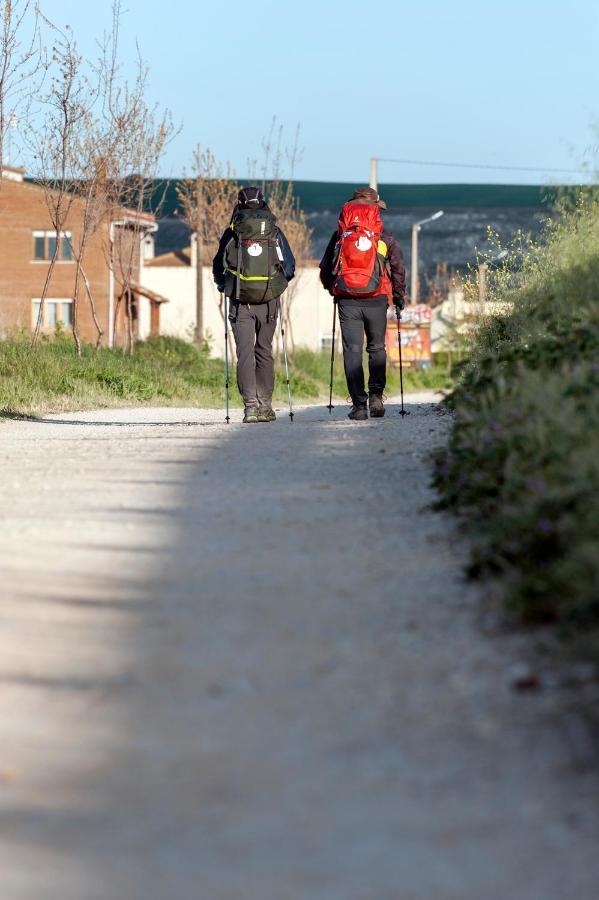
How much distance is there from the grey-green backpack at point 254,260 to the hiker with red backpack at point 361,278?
46 cm

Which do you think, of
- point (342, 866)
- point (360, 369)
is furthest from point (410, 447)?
point (342, 866)

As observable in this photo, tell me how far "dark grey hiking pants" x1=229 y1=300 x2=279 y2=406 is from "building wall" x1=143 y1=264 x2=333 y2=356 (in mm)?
53825

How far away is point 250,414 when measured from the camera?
13227 millimetres

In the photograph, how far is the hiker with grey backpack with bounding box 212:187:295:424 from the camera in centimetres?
1280

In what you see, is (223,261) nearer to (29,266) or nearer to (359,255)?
(359,255)

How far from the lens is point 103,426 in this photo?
538 inches

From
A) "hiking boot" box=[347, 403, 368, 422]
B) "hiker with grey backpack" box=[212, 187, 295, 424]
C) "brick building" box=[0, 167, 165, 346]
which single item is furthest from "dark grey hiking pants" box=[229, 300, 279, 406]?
"brick building" box=[0, 167, 165, 346]

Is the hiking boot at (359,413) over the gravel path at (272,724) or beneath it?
over

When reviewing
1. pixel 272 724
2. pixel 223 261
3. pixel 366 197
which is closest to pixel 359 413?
pixel 223 261

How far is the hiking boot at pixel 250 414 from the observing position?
13179 mm

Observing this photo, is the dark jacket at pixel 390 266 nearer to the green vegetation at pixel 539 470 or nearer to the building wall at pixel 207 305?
the green vegetation at pixel 539 470

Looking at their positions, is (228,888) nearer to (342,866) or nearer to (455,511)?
(342,866)

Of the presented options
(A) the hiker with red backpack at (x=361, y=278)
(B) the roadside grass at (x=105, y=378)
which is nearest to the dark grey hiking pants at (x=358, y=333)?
(A) the hiker with red backpack at (x=361, y=278)

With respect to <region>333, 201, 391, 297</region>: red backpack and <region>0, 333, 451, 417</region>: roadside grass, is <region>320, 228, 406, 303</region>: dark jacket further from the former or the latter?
<region>0, 333, 451, 417</region>: roadside grass
